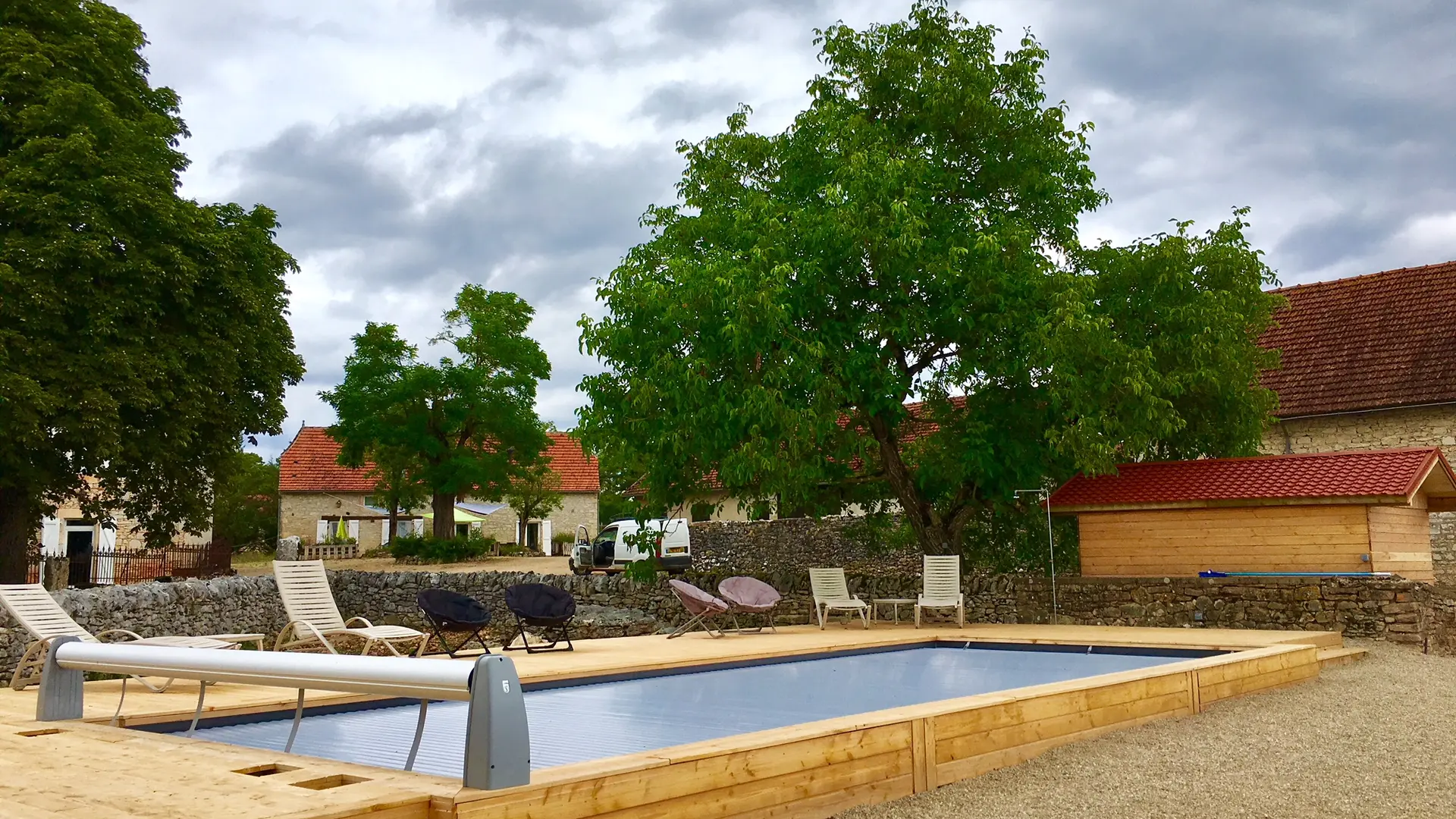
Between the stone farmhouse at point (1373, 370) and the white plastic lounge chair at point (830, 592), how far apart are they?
37.9 ft

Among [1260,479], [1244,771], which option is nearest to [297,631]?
[1244,771]

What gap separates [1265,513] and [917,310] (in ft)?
16.8

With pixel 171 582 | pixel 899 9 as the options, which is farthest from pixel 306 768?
pixel 171 582

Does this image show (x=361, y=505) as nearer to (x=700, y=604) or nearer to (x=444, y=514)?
(x=444, y=514)

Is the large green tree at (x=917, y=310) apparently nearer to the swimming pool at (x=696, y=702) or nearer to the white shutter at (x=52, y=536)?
the swimming pool at (x=696, y=702)

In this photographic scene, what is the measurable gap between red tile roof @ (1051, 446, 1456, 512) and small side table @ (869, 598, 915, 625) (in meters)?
2.60

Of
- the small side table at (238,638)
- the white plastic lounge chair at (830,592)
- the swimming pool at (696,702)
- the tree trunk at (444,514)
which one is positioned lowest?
the swimming pool at (696,702)

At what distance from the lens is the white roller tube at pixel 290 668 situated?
4156 mm

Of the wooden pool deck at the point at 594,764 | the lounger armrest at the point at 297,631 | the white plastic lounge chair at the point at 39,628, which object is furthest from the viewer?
the lounger armrest at the point at 297,631

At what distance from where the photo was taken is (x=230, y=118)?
13.2m

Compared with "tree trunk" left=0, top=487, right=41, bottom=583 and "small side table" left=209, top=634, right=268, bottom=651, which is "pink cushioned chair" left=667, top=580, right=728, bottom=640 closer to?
"small side table" left=209, top=634, right=268, bottom=651

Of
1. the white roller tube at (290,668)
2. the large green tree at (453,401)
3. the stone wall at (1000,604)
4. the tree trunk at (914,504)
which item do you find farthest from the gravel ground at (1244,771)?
the large green tree at (453,401)

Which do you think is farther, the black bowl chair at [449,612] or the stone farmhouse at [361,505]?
the stone farmhouse at [361,505]

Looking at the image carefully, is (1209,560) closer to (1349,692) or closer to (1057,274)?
(1057,274)
